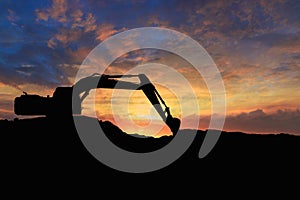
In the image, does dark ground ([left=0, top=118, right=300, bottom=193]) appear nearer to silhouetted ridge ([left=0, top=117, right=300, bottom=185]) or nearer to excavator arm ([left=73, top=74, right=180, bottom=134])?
silhouetted ridge ([left=0, top=117, right=300, bottom=185])

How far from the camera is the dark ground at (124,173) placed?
10.9 metres

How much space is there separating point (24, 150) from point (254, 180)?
30.7 feet

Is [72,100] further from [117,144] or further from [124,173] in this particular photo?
[124,173]

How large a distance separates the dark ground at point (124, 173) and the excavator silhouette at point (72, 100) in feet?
2.46

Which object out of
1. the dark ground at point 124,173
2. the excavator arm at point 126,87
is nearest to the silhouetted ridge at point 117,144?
the dark ground at point 124,173

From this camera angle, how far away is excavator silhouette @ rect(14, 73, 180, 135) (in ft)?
44.6

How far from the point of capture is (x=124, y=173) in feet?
38.2

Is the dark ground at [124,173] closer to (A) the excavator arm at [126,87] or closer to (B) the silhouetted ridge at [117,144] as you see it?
(B) the silhouetted ridge at [117,144]

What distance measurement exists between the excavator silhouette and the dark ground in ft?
2.46

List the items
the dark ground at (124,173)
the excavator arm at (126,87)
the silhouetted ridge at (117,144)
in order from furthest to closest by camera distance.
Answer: the excavator arm at (126,87) → the silhouetted ridge at (117,144) → the dark ground at (124,173)

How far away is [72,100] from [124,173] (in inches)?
169

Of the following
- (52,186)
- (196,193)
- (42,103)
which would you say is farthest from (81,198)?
(42,103)

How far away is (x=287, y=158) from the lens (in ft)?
44.2

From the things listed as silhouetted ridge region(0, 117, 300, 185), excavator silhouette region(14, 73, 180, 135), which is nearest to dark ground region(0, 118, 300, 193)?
silhouetted ridge region(0, 117, 300, 185)
